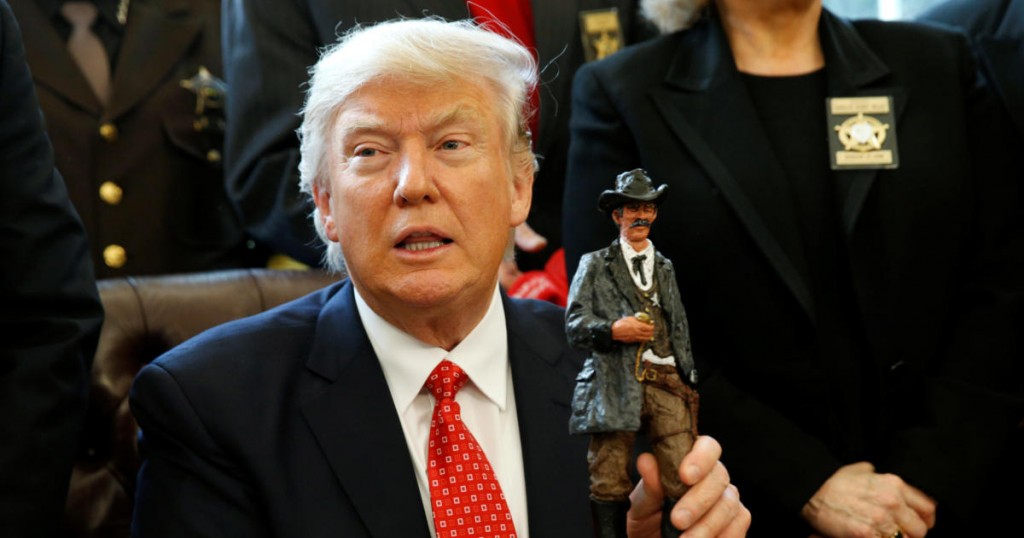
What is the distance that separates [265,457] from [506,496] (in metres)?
0.38

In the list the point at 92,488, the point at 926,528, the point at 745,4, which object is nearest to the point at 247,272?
the point at 92,488

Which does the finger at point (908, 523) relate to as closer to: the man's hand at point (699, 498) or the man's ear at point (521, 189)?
the man's hand at point (699, 498)

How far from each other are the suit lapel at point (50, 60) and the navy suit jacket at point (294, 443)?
4.10 feet

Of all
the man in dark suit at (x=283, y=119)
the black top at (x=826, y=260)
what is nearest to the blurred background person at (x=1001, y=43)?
the black top at (x=826, y=260)

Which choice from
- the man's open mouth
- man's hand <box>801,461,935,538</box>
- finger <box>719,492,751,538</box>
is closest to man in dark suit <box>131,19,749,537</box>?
the man's open mouth

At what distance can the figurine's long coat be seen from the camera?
1.61 metres

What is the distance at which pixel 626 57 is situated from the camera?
271 cm

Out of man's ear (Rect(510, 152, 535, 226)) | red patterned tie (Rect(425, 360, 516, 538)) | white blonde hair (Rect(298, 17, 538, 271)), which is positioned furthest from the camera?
man's ear (Rect(510, 152, 535, 226))

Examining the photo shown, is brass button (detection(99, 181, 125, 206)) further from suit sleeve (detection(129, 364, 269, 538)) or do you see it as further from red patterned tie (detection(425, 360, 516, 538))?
red patterned tie (detection(425, 360, 516, 538))

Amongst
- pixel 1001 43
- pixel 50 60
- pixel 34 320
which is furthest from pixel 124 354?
pixel 1001 43

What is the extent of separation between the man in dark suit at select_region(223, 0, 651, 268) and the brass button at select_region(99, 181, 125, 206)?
35 cm

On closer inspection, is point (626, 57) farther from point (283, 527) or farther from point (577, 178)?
point (283, 527)

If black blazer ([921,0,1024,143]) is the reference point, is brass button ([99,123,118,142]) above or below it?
below

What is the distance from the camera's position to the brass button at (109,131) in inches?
126
